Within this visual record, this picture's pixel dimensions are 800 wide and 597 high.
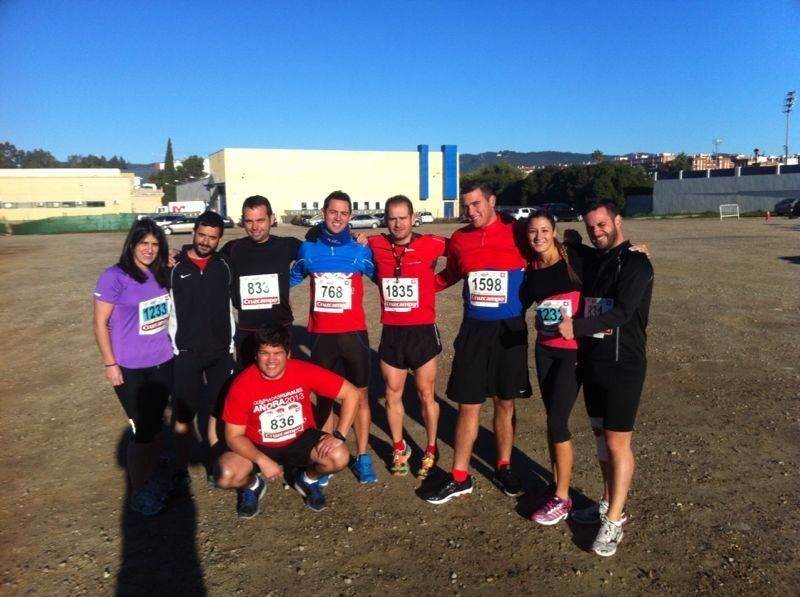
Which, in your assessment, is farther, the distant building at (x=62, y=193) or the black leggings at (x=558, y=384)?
the distant building at (x=62, y=193)

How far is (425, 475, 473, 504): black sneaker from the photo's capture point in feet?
13.1

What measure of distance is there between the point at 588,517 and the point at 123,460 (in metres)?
3.57

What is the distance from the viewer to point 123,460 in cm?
475

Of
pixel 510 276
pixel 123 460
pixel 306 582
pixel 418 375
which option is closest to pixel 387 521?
pixel 306 582

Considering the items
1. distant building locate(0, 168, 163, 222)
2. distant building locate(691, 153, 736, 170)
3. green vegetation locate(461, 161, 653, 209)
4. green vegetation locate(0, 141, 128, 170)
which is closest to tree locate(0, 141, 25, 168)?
green vegetation locate(0, 141, 128, 170)

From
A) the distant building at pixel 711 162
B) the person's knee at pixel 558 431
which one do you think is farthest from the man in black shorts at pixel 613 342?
the distant building at pixel 711 162

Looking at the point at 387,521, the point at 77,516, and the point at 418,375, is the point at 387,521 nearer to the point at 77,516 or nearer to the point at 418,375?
the point at 418,375

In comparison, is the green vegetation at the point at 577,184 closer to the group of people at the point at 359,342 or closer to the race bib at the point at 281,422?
the group of people at the point at 359,342

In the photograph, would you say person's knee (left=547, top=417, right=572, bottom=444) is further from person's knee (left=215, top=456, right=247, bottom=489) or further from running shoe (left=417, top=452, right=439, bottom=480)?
person's knee (left=215, top=456, right=247, bottom=489)

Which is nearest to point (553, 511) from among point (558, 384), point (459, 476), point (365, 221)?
point (459, 476)

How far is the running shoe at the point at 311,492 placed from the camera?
13.0ft

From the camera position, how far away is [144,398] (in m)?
3.91

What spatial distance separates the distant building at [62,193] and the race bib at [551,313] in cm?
6964

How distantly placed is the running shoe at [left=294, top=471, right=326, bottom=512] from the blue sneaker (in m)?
0.38
